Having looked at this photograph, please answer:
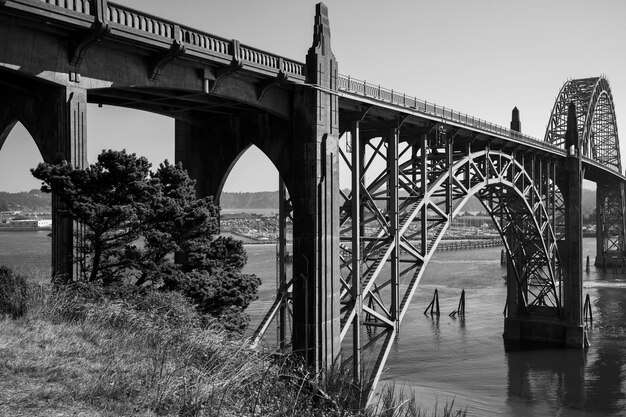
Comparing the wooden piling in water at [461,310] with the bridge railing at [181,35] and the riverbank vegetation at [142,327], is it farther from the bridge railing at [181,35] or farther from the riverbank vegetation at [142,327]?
the bridge railing at [181,35]

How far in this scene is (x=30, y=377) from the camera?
7.80 meters

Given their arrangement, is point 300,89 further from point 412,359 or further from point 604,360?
point 604,360

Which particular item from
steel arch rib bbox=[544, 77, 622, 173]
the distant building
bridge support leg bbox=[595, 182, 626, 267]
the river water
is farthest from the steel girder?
the distant building

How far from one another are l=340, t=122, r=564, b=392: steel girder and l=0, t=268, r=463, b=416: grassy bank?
8.73 ft

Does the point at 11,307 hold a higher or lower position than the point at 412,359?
higher

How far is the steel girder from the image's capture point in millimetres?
20828

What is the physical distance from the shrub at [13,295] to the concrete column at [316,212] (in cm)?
892

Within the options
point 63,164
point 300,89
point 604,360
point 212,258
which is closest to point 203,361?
point 63,164

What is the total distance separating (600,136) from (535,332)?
186 ft

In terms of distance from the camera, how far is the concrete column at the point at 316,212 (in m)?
18.6

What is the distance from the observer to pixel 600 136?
3509 inches

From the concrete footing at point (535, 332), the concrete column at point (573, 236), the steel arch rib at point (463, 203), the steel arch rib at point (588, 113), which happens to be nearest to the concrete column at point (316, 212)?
the steel arch rib at point (463, 203)

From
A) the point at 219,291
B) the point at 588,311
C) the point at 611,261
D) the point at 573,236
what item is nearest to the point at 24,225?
the point at 611,261

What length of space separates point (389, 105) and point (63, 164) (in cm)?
1277
